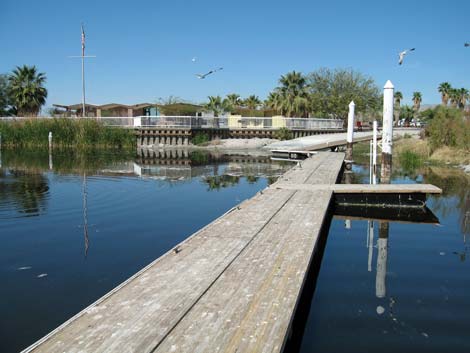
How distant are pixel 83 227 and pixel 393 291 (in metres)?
6.42

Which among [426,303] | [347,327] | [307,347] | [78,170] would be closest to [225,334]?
[307,347]

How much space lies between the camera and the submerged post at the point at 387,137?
47.8 feet

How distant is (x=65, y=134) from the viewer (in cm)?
4009

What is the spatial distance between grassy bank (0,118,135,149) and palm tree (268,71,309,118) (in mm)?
19727

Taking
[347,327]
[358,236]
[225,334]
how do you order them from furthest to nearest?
[358,236] → [347,327] → [225,334]

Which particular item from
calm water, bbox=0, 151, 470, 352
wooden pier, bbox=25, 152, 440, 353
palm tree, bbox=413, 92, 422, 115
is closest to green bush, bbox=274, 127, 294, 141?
calm water, bbox=0, 151, 470, 352

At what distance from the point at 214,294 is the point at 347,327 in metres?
1.55

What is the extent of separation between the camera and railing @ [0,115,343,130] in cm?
4294

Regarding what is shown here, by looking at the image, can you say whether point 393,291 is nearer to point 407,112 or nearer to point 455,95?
point 455,95

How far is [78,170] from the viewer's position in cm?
2200

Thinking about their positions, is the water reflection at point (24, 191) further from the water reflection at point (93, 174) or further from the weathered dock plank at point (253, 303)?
the weathered dock plank at point (253, 303)

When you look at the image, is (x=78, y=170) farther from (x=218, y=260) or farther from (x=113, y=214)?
(x=218, y=260)

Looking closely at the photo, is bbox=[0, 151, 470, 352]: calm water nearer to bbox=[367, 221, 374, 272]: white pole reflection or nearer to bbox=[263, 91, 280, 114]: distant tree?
bbox=[367, 221, 374, 272]: white pole reflection

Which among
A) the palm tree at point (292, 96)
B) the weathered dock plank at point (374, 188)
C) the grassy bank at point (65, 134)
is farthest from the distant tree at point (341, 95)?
the weathered dock plank at point (374, 188)
